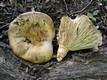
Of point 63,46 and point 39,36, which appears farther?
point 39,36

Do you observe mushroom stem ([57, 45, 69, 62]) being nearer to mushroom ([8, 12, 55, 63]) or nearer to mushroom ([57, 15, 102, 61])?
mushroom ([57, 15, 102, 61])

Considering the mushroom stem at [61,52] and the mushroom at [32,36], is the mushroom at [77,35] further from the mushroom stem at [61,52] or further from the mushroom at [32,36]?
the mushroom at [32,36]

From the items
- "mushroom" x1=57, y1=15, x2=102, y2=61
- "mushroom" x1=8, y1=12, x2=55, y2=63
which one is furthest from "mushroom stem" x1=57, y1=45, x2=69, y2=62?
"mushroom" x1=8, y1=12, x2=55, y2=63

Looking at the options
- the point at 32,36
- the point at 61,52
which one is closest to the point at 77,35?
the point at 61,52

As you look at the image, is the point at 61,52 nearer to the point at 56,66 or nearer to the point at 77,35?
the point at 56,66

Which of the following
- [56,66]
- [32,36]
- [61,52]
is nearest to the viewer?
[56,66]

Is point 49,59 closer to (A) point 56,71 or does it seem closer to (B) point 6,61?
(A) point 56,71

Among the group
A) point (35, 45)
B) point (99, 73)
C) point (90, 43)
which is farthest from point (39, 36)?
point (99, 73)
